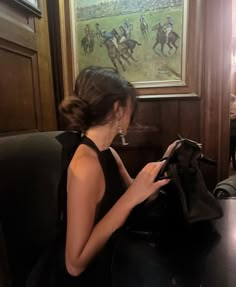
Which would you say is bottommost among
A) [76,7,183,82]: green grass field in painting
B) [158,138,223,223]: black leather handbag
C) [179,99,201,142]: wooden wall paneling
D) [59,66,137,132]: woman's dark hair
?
[158,138,223,223]: black leather handbag

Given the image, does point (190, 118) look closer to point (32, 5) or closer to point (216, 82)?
point (216, 82)

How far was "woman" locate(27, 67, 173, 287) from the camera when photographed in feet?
2.38

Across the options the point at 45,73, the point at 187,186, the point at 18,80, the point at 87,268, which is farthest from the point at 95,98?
the point at 45,73

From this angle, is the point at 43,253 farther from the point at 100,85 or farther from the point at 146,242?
the point at 100,85

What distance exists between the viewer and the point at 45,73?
157 centimetres

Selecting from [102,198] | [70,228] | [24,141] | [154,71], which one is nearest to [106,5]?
[154,71]

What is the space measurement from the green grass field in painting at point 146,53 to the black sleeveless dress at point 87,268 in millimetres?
1005

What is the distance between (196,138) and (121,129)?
91 cm

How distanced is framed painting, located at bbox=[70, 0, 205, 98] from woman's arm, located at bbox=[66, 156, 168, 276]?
1084mm

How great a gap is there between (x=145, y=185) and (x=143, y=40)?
49.7 inches

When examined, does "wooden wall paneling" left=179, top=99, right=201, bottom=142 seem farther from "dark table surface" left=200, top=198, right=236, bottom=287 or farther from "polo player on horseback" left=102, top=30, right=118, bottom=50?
"dark table surface" left=200, top=198, right=236, bottom=287

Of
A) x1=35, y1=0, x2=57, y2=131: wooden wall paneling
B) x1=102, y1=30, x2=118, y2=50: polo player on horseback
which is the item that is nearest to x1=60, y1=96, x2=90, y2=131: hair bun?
x1=35, y1=0, x2=57, y2=131: wooden wall paneling

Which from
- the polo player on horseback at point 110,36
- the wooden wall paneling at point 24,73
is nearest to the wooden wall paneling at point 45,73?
the wooden wall paneling at point 24,73

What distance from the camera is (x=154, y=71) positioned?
1.73 m
